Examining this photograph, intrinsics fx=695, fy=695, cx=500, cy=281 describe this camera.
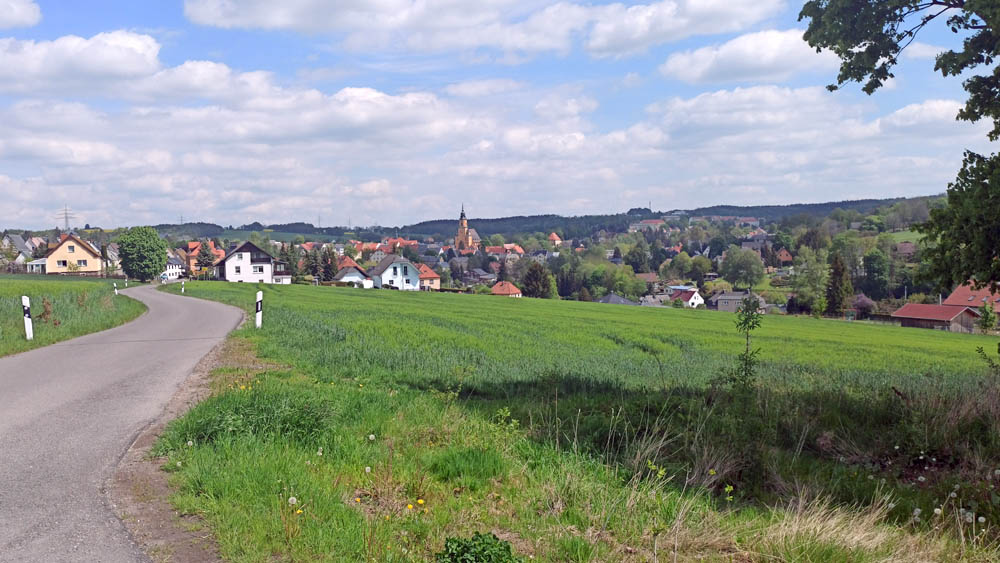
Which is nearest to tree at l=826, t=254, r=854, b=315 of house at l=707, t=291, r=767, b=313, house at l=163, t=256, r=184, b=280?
house at l=707, t=291, r=767, b=313

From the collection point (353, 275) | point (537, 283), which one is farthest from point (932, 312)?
point (353, 275)

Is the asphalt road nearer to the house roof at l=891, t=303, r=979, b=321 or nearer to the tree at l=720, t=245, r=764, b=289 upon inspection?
the house roof at l=891, t=303, r=979, b=321

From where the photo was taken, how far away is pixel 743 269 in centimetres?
13025

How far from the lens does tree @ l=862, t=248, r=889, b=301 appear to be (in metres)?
102

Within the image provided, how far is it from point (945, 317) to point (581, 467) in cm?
7840

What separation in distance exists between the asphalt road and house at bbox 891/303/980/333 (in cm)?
7616

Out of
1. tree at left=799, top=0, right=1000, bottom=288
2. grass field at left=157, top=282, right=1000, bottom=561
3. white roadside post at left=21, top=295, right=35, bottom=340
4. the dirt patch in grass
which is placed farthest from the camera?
white roadside post at left=21, top=295, right=35, bottom=340

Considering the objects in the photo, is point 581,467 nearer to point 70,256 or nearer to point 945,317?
point 945,317

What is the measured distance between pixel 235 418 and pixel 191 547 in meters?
2.51

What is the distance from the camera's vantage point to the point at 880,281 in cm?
10256

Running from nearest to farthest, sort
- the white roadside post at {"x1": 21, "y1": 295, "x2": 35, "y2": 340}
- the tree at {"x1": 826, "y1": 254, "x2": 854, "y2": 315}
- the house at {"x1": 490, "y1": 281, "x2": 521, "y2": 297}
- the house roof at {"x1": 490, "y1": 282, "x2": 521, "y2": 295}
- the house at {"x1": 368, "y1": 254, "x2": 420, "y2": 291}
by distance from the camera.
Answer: the white roadside post at {"x1": 21, "y1": 295, "x2": 35, "y2": 340} < the tree at {"x1": 826, "y1": 254, "x2": 854, "y2": 315} < the house at {"x1": 368, "y1": 254, "x2": 420, "y2": 291} < the house at {"x1": 490, "y1": 281, "x2": 521, "y2": 297} < the house roof at {"x1": 490, "y1": 282, "x2": 521, "y2": 295}

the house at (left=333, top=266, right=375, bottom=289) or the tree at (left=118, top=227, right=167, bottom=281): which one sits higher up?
the tree at (left=118, top=227, right=167, bottom=281)

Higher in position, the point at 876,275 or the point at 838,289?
the point at 876,275

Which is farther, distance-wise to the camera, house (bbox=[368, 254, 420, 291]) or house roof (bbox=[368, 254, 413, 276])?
house roof (bbox=[368, 254, 413, 276])
